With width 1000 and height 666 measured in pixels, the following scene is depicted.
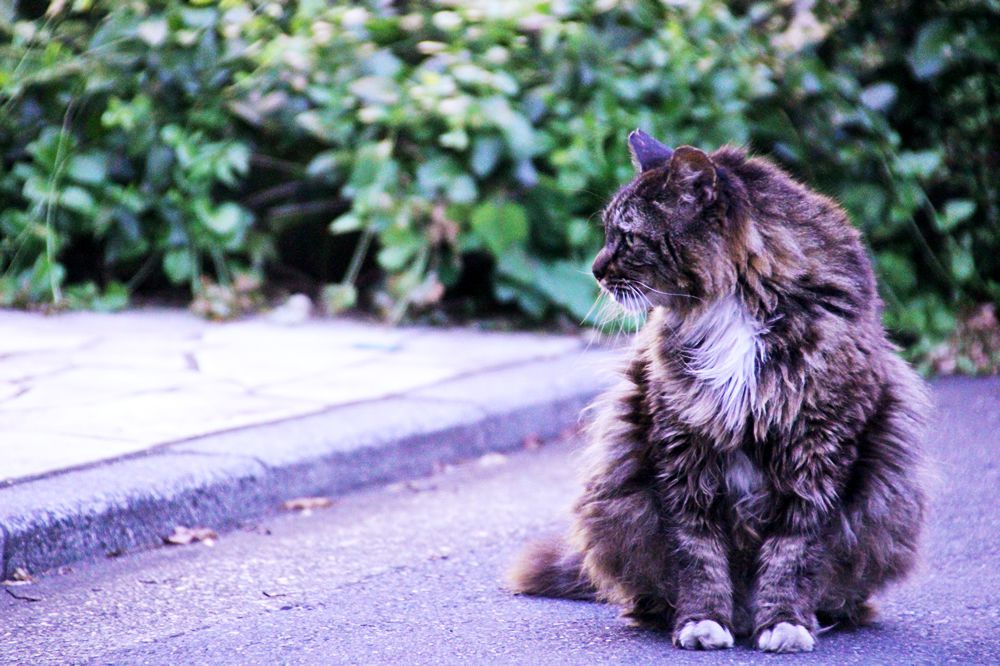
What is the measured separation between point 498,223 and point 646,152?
302 cm

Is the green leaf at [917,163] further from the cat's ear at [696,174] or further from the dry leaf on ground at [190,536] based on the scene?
the dry leaf on ground at [190,536]

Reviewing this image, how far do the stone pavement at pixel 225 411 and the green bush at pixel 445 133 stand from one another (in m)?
0.49

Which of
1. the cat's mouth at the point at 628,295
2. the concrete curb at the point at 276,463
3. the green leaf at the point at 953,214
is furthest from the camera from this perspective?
the green leaf at the point at 953,214

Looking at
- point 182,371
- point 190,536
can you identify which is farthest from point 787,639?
point 182,371

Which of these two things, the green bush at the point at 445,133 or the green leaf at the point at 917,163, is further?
the green leaf at the point at 917,163

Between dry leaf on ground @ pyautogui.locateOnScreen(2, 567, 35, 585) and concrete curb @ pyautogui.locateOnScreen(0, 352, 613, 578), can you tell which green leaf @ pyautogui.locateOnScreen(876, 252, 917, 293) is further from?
dry leaf on ground @ pyautogui.locateOnScreen(2, 567, 35, 585)

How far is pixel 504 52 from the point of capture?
6328 mm

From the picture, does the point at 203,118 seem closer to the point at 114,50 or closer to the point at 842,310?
the point at 114,50

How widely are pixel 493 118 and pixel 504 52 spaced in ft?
1.70

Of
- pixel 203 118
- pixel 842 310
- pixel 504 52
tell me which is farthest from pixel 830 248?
pixel 203 118

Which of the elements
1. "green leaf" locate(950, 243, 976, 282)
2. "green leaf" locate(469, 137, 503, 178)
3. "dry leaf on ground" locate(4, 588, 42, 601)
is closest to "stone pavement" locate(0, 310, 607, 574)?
"dry leaf on ground" locate(4, 588, 42, 601)

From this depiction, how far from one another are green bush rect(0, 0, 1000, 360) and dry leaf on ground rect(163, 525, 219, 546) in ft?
8.74

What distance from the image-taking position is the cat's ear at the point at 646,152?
119 inches

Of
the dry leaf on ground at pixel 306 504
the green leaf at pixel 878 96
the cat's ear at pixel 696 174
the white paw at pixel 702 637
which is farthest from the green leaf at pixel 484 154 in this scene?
the white paw at pixel 702 637
